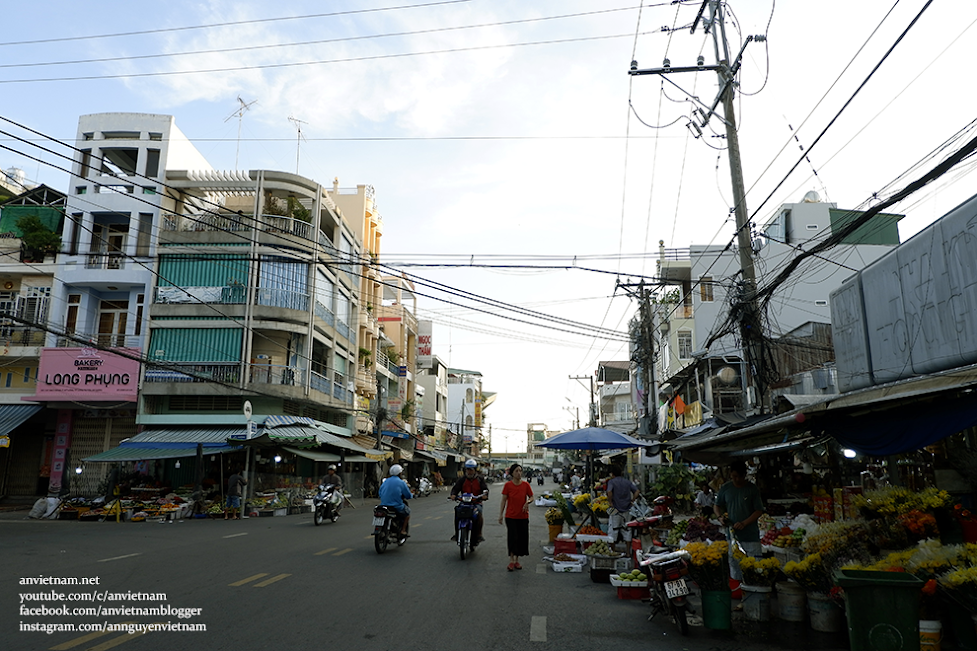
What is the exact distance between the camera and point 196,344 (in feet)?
97.5

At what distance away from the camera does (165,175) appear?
102ft

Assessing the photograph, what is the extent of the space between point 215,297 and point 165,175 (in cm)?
663

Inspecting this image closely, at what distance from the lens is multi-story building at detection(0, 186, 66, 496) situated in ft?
94.7

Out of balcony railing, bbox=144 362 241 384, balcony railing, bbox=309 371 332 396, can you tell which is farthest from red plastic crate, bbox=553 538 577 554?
balcony railing, bbox=309 371 332 396

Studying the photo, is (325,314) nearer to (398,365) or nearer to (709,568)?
(398,365)

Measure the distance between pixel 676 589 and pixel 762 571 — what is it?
104cm

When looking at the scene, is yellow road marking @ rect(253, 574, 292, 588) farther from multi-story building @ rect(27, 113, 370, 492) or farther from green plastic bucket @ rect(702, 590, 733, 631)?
multi-story building @ rect(27, 113, 370, 492)

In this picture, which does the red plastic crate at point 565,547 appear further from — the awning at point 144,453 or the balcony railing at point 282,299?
the balcony railing at point 282,299

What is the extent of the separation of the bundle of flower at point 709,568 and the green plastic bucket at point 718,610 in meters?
0.06

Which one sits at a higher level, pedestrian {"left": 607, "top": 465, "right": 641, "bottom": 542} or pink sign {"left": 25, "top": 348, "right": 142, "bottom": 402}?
pink sign {"left": 25, "top": 348, "right": 142, "bottom": 402}

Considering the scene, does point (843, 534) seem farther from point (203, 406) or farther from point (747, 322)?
point (203, 406)

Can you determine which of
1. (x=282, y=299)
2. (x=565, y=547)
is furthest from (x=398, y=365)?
(x=565, y=547)

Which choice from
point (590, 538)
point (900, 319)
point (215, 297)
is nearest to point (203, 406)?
point (215, 297)

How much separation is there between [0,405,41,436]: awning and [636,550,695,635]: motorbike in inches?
1125
